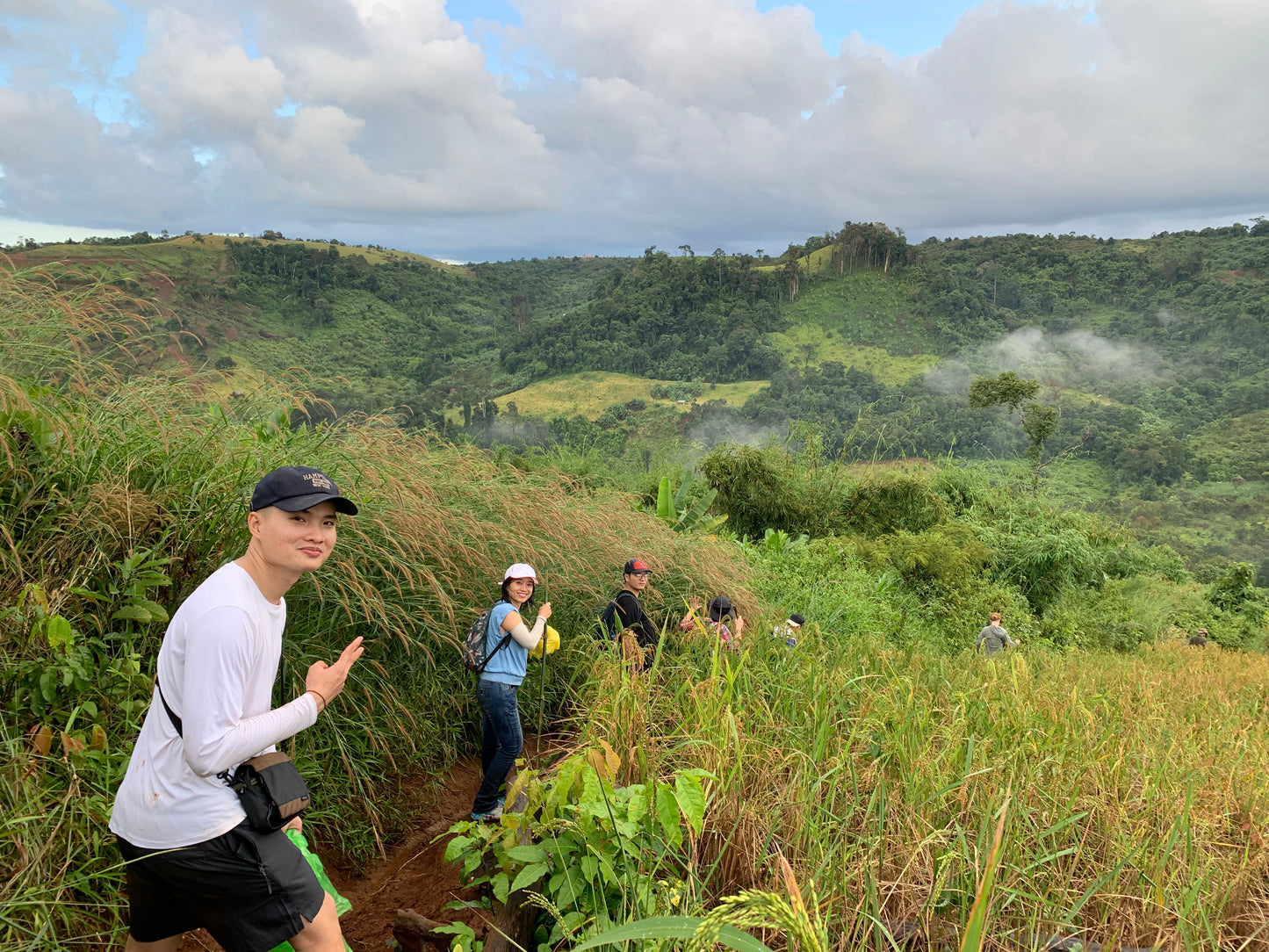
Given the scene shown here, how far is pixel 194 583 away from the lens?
11.0ft

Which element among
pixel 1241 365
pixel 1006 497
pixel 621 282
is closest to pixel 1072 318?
pixel 1241 365

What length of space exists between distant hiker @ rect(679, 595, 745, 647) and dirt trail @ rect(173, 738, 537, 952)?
5.84ft

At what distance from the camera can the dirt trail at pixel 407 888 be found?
119 inches

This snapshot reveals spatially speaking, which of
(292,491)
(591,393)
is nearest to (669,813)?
(292,491)

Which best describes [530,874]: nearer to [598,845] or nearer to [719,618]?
[598,845]

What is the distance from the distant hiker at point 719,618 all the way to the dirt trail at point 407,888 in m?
1.78

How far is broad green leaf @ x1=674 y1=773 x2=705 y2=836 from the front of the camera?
2156 mm

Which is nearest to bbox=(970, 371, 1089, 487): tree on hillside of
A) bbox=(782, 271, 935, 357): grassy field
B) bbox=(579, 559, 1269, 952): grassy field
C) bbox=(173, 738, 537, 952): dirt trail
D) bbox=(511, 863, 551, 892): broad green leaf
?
bbox=(579, 559, 1269, 952): grassy field

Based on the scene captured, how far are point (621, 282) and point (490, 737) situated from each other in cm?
9812

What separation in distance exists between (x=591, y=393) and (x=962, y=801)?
70935mm

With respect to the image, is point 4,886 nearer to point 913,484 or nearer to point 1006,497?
point 913,484

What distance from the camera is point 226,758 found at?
1.82 meters

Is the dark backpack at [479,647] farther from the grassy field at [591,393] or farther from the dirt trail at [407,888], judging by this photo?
the grassy field at [591,393]

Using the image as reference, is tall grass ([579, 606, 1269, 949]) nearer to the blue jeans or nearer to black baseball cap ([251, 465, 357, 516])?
the blue jeans
